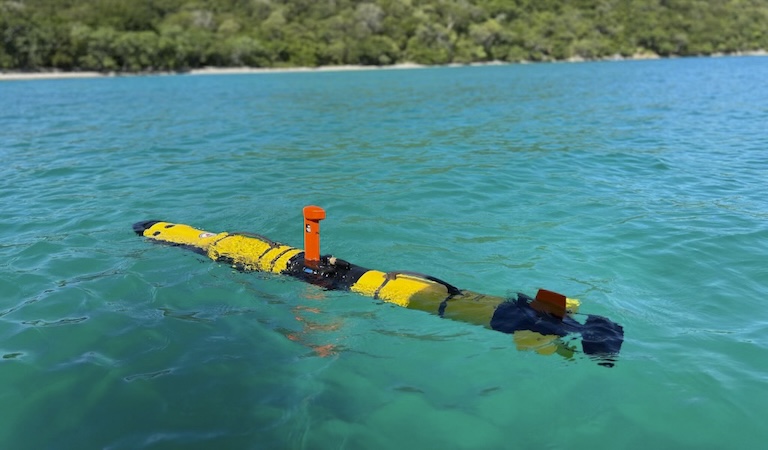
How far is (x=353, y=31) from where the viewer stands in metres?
118

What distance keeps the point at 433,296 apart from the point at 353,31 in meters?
121

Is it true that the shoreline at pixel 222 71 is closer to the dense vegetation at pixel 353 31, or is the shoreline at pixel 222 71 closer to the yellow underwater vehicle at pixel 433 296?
the dense vegetation at pixel 353 31

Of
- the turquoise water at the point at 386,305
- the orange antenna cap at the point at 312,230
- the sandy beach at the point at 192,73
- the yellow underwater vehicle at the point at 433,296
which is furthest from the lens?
the sandy beach at the point at 192,73

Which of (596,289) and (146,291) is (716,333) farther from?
(146,291)

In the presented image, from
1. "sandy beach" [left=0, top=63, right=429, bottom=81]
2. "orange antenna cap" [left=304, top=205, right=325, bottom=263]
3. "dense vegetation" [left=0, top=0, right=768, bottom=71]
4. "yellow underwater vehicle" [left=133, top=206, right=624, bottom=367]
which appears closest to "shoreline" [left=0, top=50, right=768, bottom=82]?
"sandy beach" [left=0, top=63, right=429, bottom=81]

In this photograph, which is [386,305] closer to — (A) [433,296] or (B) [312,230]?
(A) [433,296]

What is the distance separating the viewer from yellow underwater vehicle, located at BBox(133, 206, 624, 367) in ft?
16.8

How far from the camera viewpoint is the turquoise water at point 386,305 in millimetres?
4359

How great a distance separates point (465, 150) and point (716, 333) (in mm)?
11314

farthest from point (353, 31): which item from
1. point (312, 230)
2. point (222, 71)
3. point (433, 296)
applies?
point (433, 296)

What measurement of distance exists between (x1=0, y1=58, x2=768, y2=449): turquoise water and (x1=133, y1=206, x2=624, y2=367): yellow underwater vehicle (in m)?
0.21

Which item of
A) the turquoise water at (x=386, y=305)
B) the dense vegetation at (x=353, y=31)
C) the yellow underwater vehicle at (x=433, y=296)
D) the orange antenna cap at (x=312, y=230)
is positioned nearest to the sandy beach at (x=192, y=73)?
the dense vegetation at (x=353, y=31)

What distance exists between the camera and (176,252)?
26.3 ft

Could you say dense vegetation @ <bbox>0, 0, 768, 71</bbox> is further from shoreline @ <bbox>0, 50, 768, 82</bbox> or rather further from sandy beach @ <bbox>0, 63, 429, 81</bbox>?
sandy beach @ <bbox>0, 63, 429, 81</bbox>
